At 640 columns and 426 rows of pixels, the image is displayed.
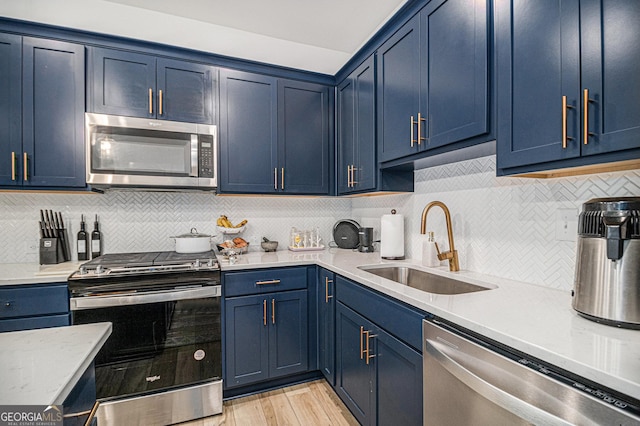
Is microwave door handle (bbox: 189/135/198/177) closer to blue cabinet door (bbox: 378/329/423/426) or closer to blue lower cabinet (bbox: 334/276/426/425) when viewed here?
blue lower cabinet (bbox: 334/276/426/425)

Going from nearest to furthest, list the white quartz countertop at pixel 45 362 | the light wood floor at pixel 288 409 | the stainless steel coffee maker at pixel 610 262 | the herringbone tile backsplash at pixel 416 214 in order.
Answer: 1. the white quartz countertop at pixel 45 362
2. the stainless steel coffee maker at pixel 610 262
3. the herringbone tile backsplash at pixel 416 214
4. the light wood floor at pixel 288 409

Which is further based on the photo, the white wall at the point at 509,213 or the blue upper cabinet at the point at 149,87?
the blue upper cabinet at the point at 149,87

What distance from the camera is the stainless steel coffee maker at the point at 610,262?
0.82 meters

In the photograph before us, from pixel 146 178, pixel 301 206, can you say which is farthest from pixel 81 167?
pixel 301 206

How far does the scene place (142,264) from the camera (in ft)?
6.20

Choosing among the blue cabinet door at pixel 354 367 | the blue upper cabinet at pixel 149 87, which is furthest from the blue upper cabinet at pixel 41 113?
the blue cabinet door at pixel 354 367

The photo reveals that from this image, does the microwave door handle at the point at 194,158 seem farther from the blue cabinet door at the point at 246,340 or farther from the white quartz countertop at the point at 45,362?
the white quartz countertop at the point at 45,362

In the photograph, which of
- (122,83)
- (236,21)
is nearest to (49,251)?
(122,83)

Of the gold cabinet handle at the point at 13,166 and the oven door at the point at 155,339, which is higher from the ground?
the gold cabinet handle at the point at 13,166

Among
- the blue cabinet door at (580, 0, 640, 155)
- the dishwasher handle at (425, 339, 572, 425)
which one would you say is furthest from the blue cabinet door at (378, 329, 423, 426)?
the blue cabinet door at (580, 0, 640, 155)

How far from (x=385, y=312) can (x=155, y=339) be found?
4.51ft

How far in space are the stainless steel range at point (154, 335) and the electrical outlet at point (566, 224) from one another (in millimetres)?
1825

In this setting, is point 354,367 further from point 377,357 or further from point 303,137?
point 303,137

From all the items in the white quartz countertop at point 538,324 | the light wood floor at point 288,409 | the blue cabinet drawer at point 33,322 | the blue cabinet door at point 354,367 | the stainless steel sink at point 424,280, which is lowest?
the light wood floor at point 288,409
